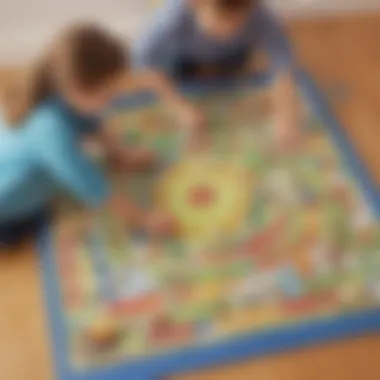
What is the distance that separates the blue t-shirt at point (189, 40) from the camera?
1.49m

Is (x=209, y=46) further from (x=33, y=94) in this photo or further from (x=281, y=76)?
(x=33, y=94)

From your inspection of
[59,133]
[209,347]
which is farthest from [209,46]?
[209,347]

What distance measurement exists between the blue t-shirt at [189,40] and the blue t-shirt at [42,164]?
269mm

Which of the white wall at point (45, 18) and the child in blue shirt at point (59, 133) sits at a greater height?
the white wall at point (45, 18)

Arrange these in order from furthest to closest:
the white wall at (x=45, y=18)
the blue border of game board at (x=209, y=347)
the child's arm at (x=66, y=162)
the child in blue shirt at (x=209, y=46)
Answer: the white wall at (x=45, y=18) < the child in blue shirt at (x=209, y=46) < the child's arm at (x=66, y=162) < the blue border of game board at (x=209, y=347)

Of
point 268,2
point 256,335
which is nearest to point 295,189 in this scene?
point 256,335

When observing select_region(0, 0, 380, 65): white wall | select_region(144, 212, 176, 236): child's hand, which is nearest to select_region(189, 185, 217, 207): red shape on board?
select_region(144, 212, 176, 236): child's hand

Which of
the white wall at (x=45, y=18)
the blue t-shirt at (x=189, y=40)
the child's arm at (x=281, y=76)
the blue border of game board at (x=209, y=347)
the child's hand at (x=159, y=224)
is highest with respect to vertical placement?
the white wall at (x=45, y=18)

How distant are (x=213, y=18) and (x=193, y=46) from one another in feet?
0.62

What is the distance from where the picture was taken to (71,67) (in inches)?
48.0

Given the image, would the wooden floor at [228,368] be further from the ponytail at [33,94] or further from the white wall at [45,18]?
the white wall at [45,18]

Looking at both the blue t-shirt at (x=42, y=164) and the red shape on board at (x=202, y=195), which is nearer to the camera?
the blue t-shirt at (x=42, y=164)

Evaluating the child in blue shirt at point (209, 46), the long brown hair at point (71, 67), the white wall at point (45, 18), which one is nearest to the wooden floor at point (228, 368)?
the child in blue shirt at point (209, 46)

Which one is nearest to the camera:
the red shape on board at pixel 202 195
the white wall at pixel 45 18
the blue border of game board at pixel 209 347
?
the blue border of game board at pixel 209 347
